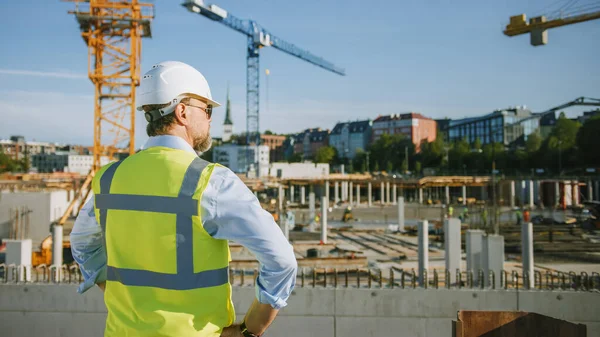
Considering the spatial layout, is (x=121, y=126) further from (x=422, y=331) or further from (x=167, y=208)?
(x=167, y=208)

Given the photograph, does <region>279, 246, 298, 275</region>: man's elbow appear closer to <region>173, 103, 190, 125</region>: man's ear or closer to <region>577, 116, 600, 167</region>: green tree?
<region>173, 103, 190, 125</region>: man's ear

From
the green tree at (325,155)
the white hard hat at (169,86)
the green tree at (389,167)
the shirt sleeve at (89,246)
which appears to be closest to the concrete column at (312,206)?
the shirt sleeve at (89,246)

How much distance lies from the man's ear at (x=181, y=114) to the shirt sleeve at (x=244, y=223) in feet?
1.09

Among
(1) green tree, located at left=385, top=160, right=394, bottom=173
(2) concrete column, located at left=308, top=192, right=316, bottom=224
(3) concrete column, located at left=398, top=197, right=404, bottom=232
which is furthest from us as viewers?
(1) green tree, located at left=385, top=160, right=394, bottom=173

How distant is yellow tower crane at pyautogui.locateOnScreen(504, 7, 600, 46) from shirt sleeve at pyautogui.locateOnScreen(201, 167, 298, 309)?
4202 centimetres

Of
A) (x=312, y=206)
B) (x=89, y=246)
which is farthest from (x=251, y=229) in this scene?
(x=312, y=206)

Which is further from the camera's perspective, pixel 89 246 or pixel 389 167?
pixel 389 167

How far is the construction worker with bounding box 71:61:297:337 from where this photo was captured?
1.44 m

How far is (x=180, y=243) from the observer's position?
1476 mm

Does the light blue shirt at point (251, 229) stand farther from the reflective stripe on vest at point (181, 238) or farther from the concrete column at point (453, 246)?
the concrete column at point (453, 246)

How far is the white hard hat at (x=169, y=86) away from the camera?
5.56ft

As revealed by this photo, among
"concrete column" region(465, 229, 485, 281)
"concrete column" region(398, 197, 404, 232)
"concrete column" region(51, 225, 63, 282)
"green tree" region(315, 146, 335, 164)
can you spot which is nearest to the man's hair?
"concrete column" region(465, 229, 485, 281)

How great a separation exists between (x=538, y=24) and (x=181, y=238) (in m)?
45.9

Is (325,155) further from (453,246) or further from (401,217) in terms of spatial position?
(453,246)
